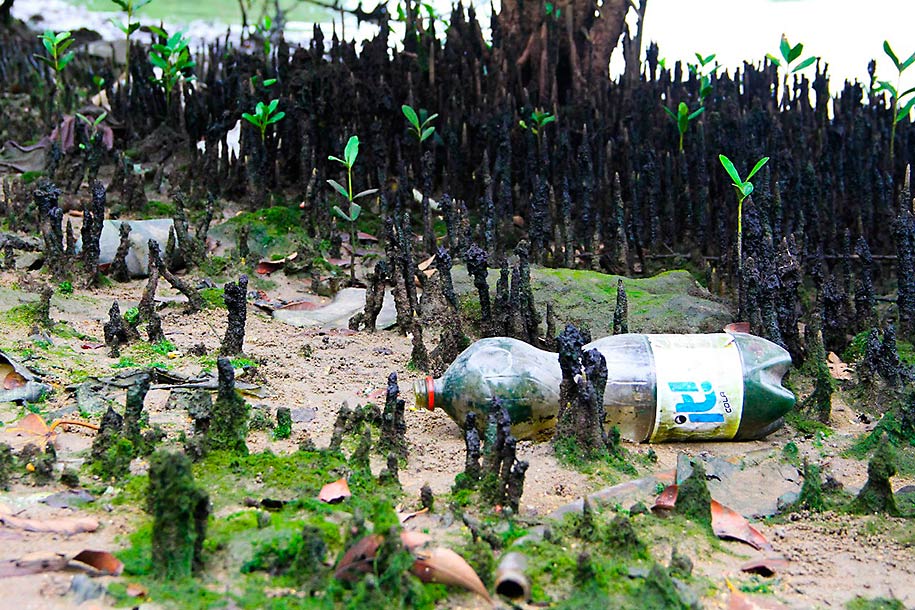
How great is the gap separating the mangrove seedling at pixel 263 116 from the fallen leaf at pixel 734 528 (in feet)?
14.1

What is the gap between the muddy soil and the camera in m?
2.26

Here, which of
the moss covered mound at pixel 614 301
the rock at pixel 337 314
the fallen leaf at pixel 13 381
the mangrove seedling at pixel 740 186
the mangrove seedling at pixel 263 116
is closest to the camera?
the fallen leaf at pixel 13 381

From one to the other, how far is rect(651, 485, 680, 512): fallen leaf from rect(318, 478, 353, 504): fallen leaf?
0.80m

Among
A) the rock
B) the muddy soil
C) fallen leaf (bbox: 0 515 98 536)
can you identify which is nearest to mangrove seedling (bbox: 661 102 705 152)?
the rock

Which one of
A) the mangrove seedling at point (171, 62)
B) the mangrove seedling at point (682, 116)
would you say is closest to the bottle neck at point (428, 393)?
the mangrove seedling at point (682, 116)

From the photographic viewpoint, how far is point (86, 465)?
2.66 m

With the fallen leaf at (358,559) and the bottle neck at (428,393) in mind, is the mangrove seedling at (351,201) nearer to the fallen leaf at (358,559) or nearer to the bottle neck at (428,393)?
the bottle neck at (428,393)

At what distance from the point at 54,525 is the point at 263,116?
14.1 feet

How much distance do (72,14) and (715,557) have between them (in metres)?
12.9

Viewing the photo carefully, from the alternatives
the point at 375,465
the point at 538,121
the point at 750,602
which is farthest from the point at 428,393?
the point at 538,121

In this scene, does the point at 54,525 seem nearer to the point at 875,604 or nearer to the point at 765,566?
the point at 765,566

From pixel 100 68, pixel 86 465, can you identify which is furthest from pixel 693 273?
pixel 100 68

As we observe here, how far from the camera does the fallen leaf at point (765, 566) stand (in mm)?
2346

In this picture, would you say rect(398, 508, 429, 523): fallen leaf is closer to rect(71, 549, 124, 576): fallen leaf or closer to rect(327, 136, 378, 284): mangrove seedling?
rect(71, 549, 124, 576): fallen leaf
